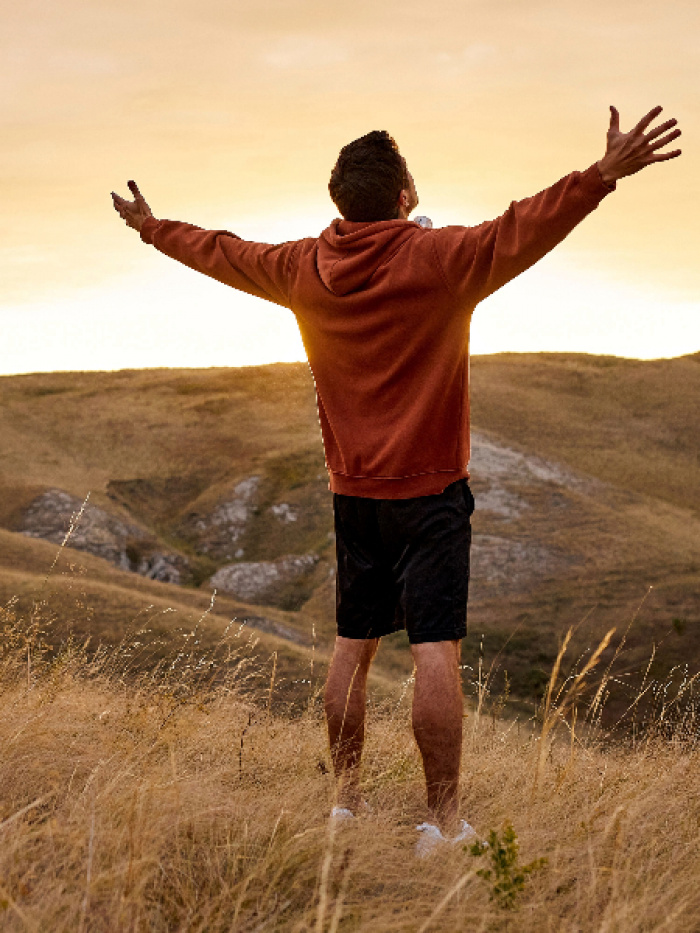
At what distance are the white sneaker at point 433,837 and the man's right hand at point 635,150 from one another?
7.11ft

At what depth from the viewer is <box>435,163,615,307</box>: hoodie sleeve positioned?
109 inches

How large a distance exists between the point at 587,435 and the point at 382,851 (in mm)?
45942

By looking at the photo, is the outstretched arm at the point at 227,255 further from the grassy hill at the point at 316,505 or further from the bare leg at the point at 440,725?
the grassy hill at the point at 316,505

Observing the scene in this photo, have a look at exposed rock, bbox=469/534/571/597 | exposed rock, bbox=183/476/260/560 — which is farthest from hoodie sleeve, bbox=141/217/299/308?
exposed rock, bbox=183/476/260/560

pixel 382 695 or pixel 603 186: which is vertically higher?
pixel 603 186

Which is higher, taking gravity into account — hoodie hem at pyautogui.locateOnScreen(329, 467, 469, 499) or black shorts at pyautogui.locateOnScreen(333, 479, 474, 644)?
hoodie hem at pyautogui.locateOnScreen(329, 467, 469, 499)

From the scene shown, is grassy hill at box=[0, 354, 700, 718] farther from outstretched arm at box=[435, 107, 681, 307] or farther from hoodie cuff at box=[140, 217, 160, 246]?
outstretched arm at box=[435, 107, 681, 307]

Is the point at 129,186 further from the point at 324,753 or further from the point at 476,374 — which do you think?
the point at 476,374

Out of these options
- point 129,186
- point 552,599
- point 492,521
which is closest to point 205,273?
point 129,186

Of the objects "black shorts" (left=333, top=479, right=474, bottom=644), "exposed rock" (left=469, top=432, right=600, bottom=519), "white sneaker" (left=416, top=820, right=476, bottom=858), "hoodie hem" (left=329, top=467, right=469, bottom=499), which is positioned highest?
"hoodie hem" (left=329, top=467, right=469, bottom=499)

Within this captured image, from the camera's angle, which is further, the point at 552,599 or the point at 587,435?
the point at 587,435

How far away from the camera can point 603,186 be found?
9.04ft

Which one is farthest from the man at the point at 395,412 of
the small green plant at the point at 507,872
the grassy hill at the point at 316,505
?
the grassy hill at the point at 316,505

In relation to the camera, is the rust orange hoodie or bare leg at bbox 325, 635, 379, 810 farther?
bare leg at bbox 325, 635, 379, 810
